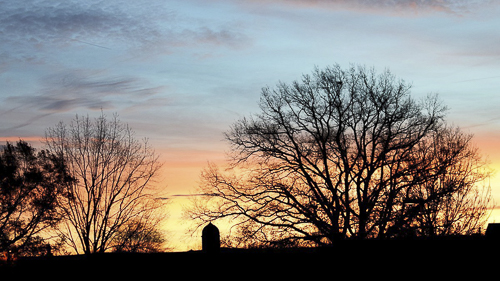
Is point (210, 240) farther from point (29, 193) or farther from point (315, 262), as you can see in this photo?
point (29, 193)

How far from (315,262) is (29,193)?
24.6 meters

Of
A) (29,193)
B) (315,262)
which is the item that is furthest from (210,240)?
(29,193)

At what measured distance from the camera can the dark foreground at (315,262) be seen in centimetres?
1964

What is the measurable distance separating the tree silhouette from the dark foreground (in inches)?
504

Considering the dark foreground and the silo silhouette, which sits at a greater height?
the silo silhouette

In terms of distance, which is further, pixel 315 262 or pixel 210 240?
pixel 210 240

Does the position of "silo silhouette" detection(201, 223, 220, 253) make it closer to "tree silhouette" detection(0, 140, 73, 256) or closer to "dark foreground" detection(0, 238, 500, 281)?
"dark foreground" detection(0, 238, 500, 281)

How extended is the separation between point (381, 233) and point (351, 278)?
1040 centimetres

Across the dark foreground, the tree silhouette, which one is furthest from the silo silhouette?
the tree silhouette

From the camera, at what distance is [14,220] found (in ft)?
114

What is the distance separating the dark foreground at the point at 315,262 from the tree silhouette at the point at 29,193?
12797 mm

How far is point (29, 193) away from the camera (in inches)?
1446

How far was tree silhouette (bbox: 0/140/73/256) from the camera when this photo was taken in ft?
110

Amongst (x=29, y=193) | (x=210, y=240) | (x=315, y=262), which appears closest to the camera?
(x=315, y=262)
